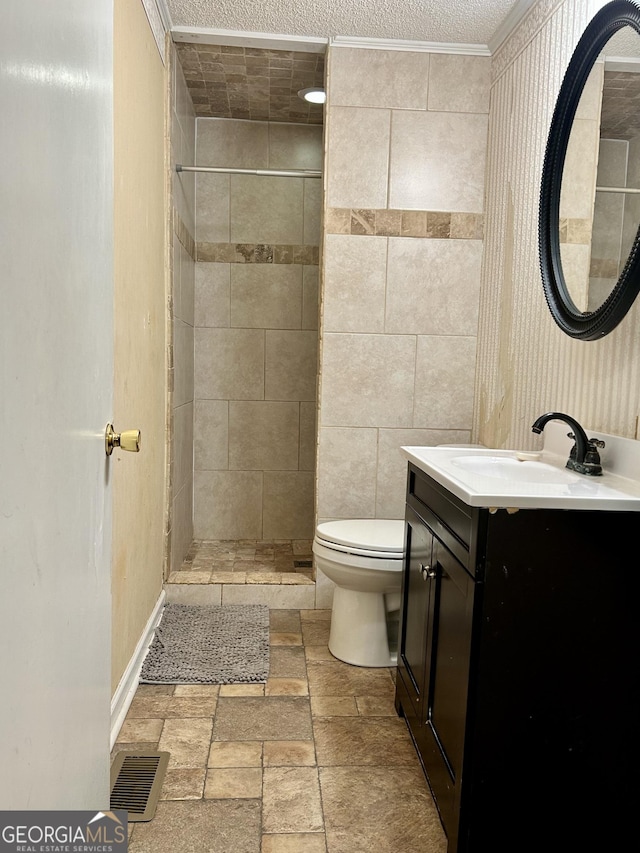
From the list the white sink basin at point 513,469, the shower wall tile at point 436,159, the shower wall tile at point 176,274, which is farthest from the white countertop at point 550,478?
the shower wall tile at point 176,274

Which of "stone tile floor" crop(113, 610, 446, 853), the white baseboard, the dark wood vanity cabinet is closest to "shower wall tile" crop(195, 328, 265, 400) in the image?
the white baseboard

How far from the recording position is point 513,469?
1.91 m

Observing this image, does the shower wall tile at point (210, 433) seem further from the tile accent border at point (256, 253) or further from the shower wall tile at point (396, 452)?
the shower wall tile at point (396, 452)

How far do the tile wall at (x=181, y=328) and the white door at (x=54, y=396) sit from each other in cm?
200

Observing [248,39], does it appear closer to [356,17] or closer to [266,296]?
[356,17]

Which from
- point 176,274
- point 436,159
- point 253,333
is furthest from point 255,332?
point 436,159

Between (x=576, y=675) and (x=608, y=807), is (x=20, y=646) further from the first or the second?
(x=608, y=807)

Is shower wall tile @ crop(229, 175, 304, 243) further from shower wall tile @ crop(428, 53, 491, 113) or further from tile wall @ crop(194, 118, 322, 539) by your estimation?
shower wall tile @ crop(428, 53, 491, 113)

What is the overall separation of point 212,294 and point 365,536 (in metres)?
1.93

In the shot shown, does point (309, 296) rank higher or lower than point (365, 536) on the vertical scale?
higher

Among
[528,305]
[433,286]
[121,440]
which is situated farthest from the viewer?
[433,286]

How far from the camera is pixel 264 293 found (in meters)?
4.00

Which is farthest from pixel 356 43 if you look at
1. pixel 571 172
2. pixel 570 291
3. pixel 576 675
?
pixel 576 675

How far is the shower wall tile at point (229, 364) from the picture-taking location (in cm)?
400
